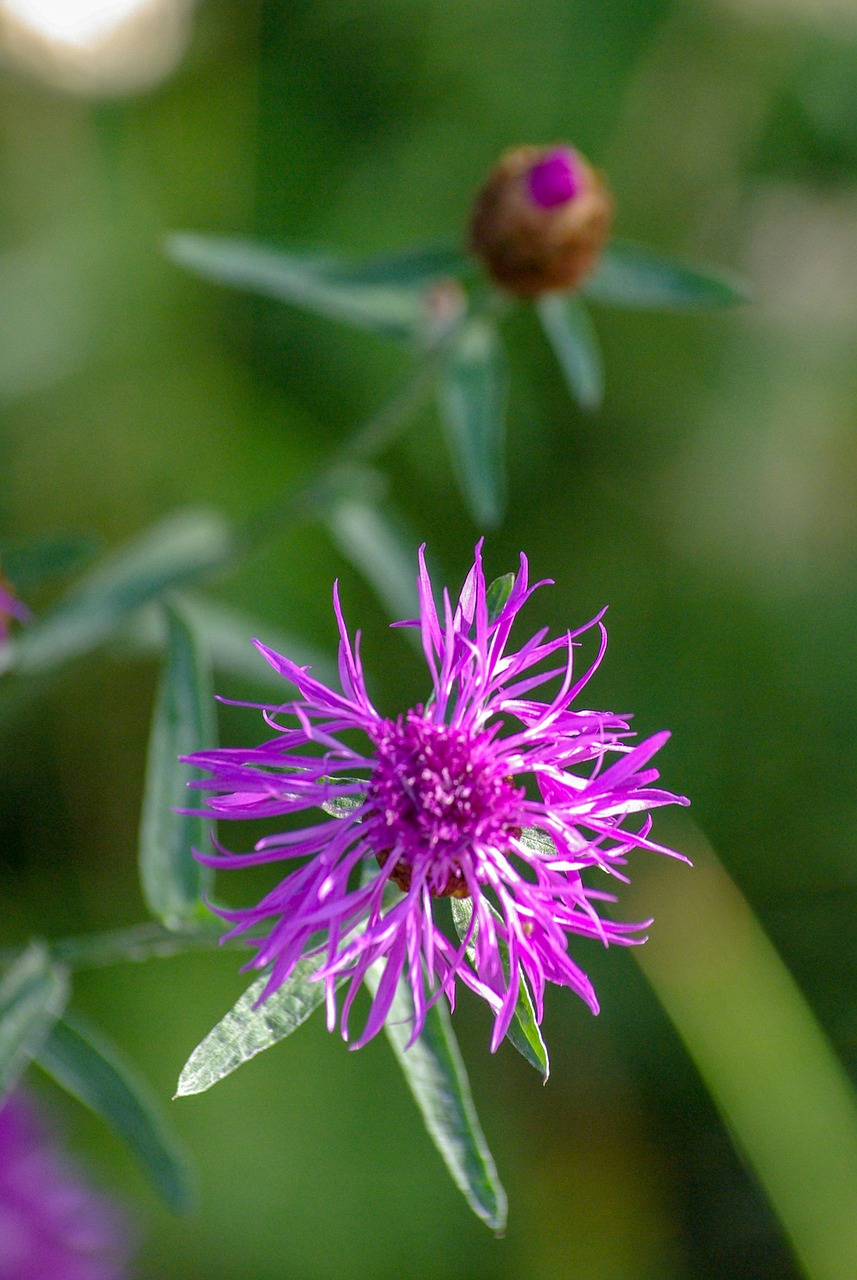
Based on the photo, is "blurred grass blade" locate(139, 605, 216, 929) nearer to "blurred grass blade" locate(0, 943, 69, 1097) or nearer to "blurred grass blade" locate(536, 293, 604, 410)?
"blurred grass blade" locate(0, 943, 69, 1097)

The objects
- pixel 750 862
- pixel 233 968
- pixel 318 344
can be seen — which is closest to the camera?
pixel 233 968

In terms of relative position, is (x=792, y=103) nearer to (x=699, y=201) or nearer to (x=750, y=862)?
(x=699, y=201)

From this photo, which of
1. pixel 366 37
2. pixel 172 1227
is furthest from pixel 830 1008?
pixel 366 37

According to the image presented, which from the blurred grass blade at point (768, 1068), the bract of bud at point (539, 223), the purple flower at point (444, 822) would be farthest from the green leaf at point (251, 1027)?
the blurred grass blade at point (768, 1068)

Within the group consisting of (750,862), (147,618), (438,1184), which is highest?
(147,618)

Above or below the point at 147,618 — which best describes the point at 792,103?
above

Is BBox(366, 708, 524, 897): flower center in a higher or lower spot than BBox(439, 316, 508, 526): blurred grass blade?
lower

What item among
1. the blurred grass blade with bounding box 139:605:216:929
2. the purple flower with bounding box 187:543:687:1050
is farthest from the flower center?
the blurred grass blade with bounding box 139:605:216:929

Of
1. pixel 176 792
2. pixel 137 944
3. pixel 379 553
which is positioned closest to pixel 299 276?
pixel 379 553
